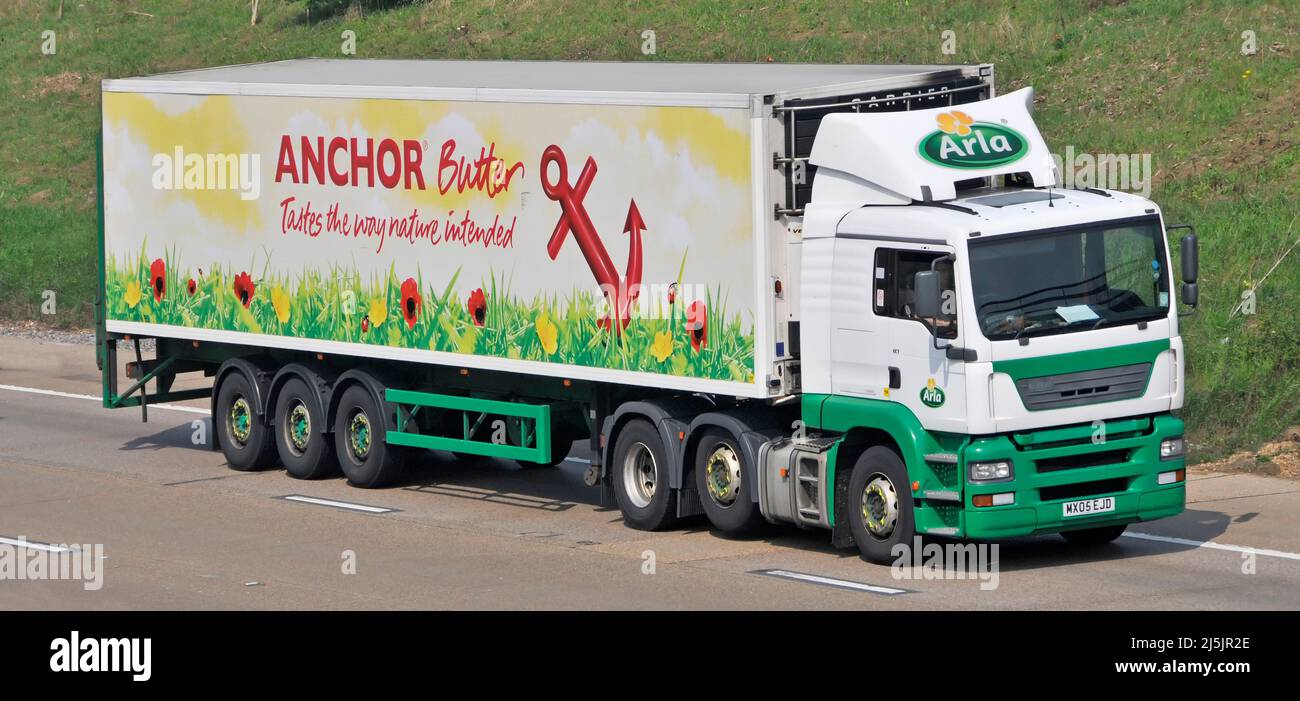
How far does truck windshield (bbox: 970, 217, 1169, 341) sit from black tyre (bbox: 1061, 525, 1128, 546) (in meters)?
1.89

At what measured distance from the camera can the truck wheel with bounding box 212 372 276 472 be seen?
20203 millimetres

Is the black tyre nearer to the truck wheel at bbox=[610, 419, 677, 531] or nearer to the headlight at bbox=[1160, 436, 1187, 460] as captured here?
the headlight at bbox=[1160, 436, 1187, 460]

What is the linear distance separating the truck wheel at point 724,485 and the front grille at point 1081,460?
249cm

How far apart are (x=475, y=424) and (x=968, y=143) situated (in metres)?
5.69

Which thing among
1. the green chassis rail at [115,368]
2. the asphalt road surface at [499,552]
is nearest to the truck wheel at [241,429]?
the asphalt road surface at [499,552]

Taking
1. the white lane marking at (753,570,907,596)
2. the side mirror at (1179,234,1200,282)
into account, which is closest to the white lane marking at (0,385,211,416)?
the white lane marking at (753,570,907,596)

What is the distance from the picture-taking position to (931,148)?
14648 millimetres

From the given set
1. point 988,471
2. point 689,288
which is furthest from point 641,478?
point 988,471

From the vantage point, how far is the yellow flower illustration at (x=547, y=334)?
16.8 m

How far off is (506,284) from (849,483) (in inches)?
158

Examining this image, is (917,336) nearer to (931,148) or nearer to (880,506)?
(880,506)

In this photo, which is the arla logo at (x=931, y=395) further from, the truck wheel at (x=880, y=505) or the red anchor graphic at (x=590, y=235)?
the red anchor graphic at (x=590, y=235)

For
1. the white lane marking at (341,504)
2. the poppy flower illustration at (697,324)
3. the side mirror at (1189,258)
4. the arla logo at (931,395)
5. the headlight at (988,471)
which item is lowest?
the white lane marking at (341,504)

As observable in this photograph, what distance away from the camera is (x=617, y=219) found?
1614cm
